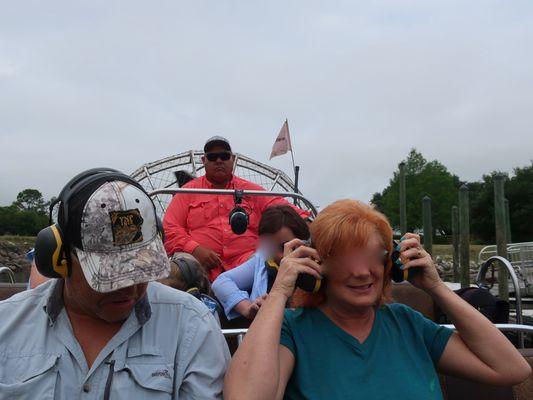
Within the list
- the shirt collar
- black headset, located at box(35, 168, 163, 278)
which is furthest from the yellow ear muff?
the shirt collar

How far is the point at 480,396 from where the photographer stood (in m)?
2.21

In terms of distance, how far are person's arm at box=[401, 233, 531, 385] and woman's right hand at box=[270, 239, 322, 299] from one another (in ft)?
1.04

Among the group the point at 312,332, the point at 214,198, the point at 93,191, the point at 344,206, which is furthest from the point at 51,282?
the point at 214,198

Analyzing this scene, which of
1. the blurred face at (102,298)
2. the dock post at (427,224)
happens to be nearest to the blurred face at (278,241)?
the blurred face at (102,298)

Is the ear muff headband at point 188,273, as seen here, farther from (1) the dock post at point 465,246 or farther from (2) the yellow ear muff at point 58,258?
(1) the dock post at point 465,246

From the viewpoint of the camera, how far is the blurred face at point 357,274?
1908mm

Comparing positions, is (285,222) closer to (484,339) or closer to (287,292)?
(287,292)

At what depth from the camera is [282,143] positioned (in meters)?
6.82

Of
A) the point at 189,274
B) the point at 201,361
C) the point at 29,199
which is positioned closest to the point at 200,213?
the point at 189,274

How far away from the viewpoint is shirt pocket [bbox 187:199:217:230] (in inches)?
168

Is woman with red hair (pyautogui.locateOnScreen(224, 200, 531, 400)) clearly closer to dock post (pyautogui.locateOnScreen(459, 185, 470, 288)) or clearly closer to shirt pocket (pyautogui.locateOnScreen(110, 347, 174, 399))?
shirt pocket (pyautogui.locateOnScreen(110, 347, 174, 399))

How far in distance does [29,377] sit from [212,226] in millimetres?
2758

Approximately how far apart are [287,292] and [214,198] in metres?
2.49

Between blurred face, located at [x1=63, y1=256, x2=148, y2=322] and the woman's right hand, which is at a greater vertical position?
the woman's right hand
